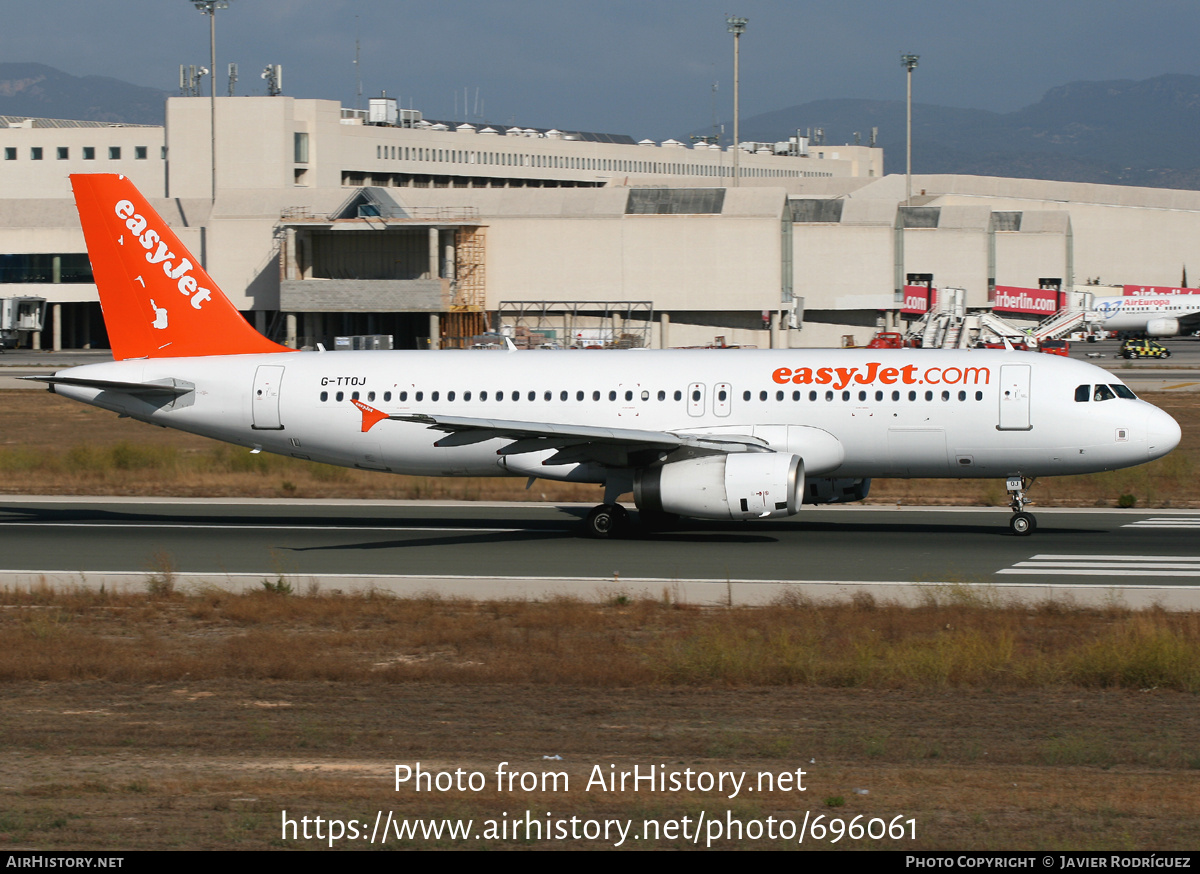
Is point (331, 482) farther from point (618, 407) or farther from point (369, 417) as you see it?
point (618, 407)

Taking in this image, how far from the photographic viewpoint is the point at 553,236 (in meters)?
99.2

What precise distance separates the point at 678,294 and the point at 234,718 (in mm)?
87395

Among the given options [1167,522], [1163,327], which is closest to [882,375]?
[1167,522]

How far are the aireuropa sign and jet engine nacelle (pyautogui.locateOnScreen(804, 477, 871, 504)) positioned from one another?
3990 inches

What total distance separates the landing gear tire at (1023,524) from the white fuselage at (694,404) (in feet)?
3.19

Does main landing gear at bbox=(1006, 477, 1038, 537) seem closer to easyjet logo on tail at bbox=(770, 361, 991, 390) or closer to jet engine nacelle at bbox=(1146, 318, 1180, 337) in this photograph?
easyjet logo on tail at bbox=(770, 361, 991, 390)

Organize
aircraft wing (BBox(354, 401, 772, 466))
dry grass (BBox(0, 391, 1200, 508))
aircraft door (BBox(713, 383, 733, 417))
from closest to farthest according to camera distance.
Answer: aircraft wing (BBox(354, 401, 772, 466)), aircraft door (BBox(713, 383, 733, 417)), dry grass (BBox(0, 391, 1200, 508))

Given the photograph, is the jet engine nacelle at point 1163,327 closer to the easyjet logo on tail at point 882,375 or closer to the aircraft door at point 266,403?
the easyjet logo on tail at point 882,375

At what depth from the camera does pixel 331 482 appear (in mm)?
38125

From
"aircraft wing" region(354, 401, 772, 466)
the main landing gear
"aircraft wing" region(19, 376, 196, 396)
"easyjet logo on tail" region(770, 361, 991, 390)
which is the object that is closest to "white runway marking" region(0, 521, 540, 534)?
"aircraft wing" region(354, 401, 772, 466)

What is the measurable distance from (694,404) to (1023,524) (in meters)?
7.33

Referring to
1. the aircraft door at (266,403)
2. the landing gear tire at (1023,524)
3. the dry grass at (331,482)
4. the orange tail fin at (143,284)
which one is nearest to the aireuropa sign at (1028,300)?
the dry grass at (331,482)

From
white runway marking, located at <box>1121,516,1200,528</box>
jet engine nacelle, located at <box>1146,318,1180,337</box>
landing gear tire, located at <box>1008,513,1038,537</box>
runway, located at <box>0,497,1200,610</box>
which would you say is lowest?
runway, located at <box>0,497,1200,610</box>

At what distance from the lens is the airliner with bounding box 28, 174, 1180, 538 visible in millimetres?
26172
